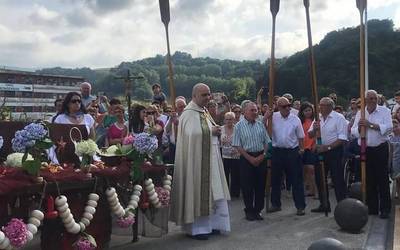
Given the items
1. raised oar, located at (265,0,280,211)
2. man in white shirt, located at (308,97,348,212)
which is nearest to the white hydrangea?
raised oar, located at (265,0,280,211)

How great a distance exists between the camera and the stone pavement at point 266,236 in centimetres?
707

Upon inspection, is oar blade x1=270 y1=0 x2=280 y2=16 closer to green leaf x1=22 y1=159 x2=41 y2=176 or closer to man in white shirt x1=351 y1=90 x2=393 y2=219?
man in white shirt x1=351 y1=90 x2=393 y2=219

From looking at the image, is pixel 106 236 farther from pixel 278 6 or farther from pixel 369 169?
pixel 278 6

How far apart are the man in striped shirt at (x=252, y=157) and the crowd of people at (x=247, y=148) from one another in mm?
16

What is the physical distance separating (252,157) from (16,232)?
181 inches

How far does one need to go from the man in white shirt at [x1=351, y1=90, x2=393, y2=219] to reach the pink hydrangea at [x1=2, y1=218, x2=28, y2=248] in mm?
5595

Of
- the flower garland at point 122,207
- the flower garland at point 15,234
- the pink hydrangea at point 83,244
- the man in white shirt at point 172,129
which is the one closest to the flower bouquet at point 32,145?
the flower garland at point 15,234

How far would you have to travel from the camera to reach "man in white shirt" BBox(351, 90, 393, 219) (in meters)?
8.49

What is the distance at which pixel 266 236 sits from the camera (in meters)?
7.62

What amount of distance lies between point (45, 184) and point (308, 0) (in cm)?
629

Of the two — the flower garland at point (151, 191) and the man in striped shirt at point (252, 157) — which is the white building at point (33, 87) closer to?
the man in striped shirt at point (252, 157)

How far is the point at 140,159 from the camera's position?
6676 mm

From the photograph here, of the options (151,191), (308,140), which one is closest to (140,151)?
(151,191)

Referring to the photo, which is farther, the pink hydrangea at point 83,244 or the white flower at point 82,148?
the white flower at point 82,148
